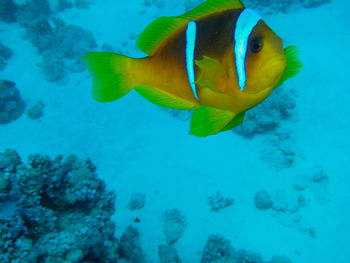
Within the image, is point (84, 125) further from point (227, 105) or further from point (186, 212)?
point (227, 105)

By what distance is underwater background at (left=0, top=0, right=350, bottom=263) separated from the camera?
3000mm

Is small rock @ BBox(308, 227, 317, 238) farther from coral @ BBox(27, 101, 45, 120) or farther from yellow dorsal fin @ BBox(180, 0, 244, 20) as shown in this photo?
coral @ BBox(27, 101, 45, 120)

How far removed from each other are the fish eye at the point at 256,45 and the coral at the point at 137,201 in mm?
4239

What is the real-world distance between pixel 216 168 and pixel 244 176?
21.7 inches

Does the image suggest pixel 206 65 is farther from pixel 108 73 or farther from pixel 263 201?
pixel 263 201

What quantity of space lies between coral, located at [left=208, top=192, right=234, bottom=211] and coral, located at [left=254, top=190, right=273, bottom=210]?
0.44m

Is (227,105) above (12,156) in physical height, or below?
below

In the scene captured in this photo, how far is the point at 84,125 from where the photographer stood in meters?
6.56

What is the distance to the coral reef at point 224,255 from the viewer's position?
3.53 metres

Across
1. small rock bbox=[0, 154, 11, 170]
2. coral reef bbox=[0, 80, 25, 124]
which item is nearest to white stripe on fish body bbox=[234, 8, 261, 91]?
small rock bbox=[0, 154, 11, 170]

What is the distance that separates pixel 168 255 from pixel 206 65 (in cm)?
359

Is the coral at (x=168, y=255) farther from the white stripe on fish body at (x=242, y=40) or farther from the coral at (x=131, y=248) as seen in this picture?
the white stripe on fish body at (x=242, y=40)

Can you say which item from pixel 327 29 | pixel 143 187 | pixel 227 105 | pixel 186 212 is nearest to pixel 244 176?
pixel 186 212

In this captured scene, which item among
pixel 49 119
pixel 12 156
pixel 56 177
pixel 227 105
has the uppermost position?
pixel 49 119
